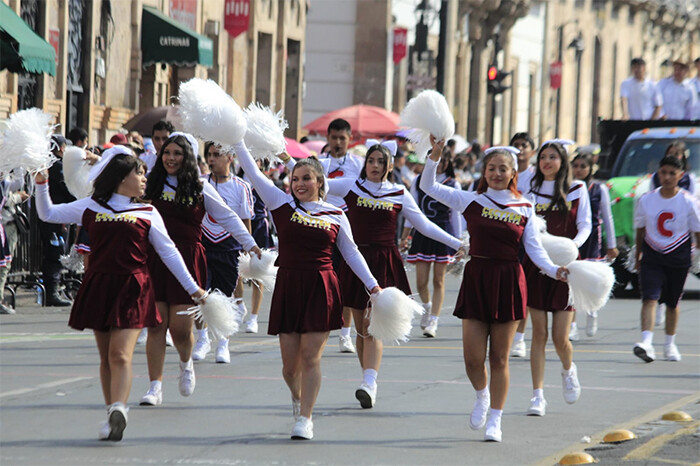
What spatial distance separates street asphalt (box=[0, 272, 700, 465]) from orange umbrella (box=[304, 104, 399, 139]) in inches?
650

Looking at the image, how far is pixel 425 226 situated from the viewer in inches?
376

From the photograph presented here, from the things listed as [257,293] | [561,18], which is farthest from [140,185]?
[561,18]

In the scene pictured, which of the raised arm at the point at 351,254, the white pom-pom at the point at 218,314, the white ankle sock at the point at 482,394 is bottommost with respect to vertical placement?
the white ankle sock at the point at 482,394

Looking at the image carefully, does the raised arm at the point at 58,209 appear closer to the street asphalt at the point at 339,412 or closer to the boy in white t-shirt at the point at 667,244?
Answer: the street asphalt at the point at 339,412

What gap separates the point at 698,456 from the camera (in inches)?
304

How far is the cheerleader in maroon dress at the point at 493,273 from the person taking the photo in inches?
327

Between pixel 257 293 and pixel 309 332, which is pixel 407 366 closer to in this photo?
pixel 257 293

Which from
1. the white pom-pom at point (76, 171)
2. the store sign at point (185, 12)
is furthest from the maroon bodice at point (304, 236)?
the store sign at point (185, 12)

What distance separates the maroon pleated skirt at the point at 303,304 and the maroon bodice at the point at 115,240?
Result: 844 mm

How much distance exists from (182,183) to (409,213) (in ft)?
5.34

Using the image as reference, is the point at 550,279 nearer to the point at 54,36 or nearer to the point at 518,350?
the point at 518,350

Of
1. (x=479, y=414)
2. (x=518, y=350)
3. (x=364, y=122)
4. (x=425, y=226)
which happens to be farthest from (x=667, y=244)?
(x=364, y=122)

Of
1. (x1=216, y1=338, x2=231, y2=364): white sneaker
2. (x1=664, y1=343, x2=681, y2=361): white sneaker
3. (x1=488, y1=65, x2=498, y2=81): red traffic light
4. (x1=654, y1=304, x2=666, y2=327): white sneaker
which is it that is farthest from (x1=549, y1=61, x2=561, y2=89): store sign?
(x1=216, y1=338, x2=231, y2=364): white sneaker

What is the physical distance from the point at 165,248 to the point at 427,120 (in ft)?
6.13
